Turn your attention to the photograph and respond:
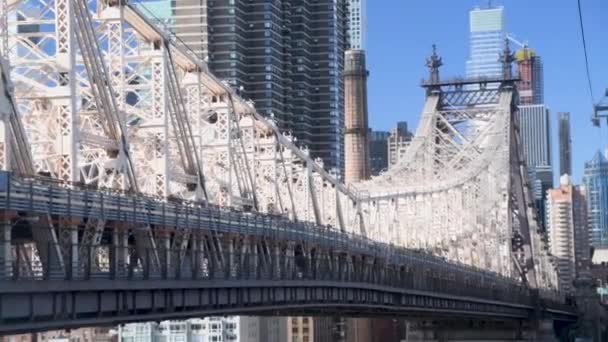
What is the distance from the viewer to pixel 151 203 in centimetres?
3519

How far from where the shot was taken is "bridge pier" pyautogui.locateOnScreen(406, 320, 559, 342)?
10106 cm

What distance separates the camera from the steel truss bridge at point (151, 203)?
30656mm

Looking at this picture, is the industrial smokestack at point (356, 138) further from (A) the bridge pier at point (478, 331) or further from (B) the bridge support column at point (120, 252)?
(B) the bridge support column at point (120, 252)

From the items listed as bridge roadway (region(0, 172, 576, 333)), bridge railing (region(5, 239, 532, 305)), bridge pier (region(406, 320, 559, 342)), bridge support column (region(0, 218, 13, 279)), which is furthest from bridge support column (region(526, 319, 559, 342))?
bridge support column (region(0, 218, 13, 279))

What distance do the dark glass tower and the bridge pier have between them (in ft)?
186

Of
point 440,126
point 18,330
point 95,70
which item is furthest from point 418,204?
Result: point 18,330

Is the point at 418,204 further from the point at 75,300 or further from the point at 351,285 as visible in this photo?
the point at 75,300

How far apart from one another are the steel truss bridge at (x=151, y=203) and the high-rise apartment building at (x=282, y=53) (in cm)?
7410


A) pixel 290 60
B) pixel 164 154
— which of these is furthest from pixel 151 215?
pixel 290 60

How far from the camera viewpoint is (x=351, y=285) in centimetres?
5534

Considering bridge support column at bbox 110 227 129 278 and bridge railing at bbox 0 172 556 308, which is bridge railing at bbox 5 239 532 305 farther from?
bridge railing at bbox 0 172 556 308

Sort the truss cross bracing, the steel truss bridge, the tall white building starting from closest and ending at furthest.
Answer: the steel truss bridge → the truss cross bracing → the tall white building

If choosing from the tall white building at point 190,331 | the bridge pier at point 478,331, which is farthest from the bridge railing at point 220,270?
the tall white building at point 190,331

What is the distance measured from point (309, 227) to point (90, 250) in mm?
20611
